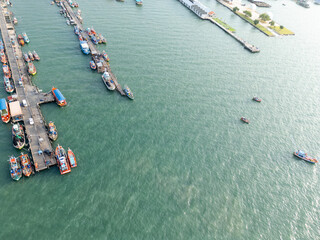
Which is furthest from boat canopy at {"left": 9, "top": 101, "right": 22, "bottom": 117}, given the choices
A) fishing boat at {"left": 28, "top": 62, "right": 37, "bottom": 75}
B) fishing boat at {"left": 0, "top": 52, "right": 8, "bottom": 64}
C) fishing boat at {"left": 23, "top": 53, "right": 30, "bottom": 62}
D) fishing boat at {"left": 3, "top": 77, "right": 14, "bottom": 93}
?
fishing boat at {"left": 23, "top": 53, "right": 30, "bottom": 62}

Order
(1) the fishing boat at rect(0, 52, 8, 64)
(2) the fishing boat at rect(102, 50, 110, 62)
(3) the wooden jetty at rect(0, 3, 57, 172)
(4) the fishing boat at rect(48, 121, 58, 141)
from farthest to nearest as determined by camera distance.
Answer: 1. (2) the fishing boat at rect(102, 50, 110, 62)
2. (1) the fishing boat at rect(0, 52, 8, 64)
3. (4) the fishing boat at rect(48, 121, 58, 141)
4. (3) the wooden jetty at rect(0, 3, 57, 172)

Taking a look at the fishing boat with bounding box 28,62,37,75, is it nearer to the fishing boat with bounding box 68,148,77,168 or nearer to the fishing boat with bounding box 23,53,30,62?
the fishing boat with bounding box 23,53,30,62

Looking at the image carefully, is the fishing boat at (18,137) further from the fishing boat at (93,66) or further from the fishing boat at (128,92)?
the fishing boat at (93,66)

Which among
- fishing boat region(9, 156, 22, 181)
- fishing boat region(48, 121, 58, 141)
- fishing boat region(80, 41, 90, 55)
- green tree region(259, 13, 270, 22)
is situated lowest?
fishing boat region(9, 156, 22, 181)

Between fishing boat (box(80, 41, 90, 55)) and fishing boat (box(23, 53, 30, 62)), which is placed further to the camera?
fishing boat (box(80, 41, 90, 55))

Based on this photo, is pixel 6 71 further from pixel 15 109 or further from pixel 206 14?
pixel 206 14
